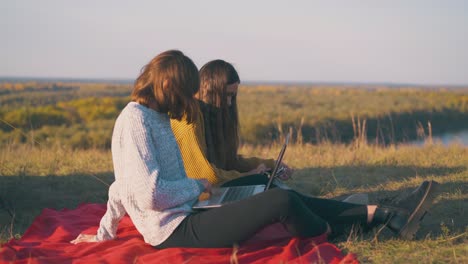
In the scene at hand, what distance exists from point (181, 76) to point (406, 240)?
1854 millimetres

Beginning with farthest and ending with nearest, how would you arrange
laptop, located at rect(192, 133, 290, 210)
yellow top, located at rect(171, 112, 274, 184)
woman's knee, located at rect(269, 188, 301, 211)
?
1. yellow top, located at rect(171, 112, 274, 184)
2. laptop, located at rect(192, 133, 290, 210)
3. woman's knee, located at rect(269, 188, 301, 211)

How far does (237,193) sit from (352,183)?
2611 mm

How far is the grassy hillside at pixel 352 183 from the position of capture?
10.9ft

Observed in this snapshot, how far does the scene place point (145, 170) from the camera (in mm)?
2699

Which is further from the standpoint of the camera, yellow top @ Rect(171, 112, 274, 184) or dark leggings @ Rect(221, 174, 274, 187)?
dark leggings @ Rect(221, 174, 274, 187)

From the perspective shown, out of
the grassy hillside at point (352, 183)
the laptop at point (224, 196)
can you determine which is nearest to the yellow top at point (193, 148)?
the laptop at point (224, 196)

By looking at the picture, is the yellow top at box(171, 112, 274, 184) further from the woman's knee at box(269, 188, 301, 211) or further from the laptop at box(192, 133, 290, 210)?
the woman's knee at box(269, 188, 301, 211)

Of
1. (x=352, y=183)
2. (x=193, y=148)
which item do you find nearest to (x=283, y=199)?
(x=193, y=148)

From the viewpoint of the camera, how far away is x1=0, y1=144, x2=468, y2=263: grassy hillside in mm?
3322

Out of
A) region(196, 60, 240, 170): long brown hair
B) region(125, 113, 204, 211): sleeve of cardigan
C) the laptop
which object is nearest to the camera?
region(125, 113, 204, 211): sleeve of cardigan

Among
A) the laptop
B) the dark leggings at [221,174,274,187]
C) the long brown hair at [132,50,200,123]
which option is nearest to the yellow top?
the laptop

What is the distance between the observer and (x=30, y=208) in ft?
15.9

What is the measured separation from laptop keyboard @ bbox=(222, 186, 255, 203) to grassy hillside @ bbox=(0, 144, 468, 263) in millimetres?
703

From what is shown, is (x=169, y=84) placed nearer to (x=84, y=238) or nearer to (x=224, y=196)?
(x=224, y=196)
